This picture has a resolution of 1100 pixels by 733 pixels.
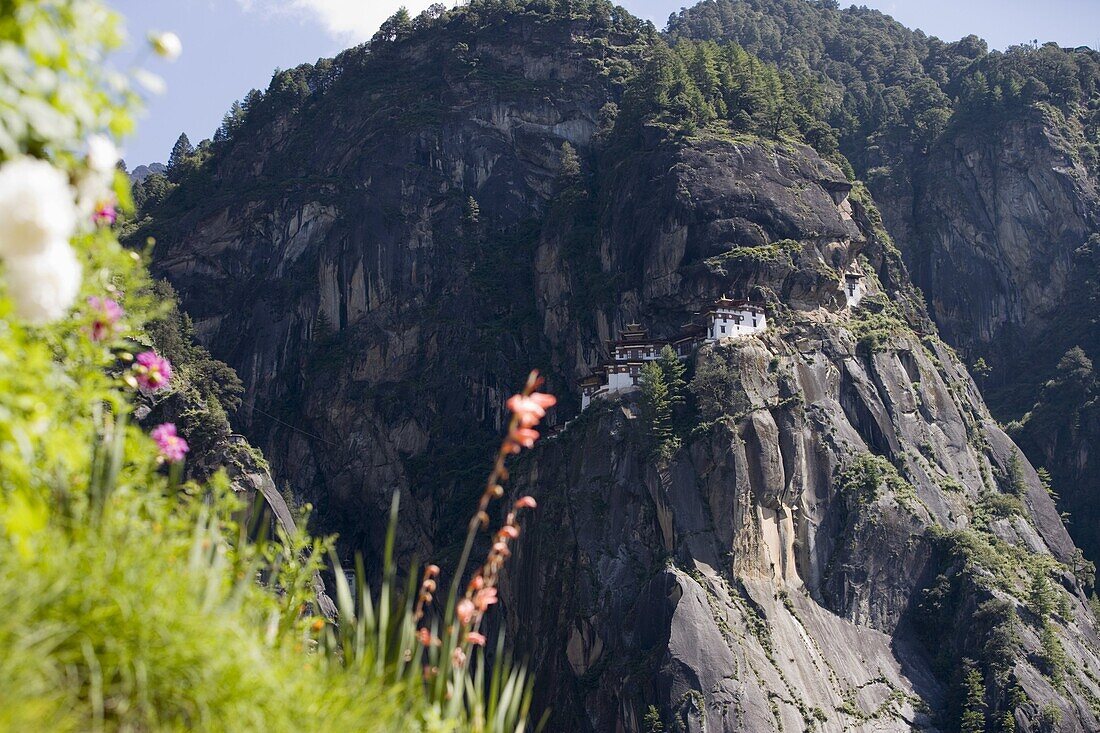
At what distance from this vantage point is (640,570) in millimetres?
66875

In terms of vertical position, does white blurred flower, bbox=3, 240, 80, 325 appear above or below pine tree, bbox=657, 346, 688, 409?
below

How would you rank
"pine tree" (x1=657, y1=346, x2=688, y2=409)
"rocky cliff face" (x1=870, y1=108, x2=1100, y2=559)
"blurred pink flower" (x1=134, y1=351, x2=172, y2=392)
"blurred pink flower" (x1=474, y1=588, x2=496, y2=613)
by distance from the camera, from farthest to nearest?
"rocky cliff face" (x1=870, y1=108, x2=1100, y2=559), "pine tree" (x1=657, y1=346, x2=688, y2=409), "blurred pink flower" (x1=134, y1=351, x2=172, y2=392), "blurred pink flower" (x1=474, y1=588, x2=496, y2=613)

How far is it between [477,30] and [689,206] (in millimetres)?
42028

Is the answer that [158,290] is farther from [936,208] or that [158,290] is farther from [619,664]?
[936,208]

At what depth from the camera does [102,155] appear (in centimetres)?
711

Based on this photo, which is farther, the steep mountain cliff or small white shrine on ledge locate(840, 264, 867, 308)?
small white shrine on ledge locate(840, 264, 867, 308)

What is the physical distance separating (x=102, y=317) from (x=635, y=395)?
6497cm

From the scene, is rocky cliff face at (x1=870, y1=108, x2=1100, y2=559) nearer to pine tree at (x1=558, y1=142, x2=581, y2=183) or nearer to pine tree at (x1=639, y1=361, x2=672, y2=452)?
pine tree at (x1=558, y1=142, x2=581, y2=183)

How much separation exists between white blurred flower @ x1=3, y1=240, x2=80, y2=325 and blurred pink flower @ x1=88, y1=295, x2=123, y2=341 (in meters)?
2.07

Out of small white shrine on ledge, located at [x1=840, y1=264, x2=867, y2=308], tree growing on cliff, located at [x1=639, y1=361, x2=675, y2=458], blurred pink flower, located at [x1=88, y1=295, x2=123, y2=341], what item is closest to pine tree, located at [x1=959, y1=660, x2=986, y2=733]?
tree growing on cliff, located at [x1=639, y1=361, x2=675, y2=458]

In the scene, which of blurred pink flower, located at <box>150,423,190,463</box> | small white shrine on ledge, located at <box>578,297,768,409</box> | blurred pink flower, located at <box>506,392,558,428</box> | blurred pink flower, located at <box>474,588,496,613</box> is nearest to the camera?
blurred pink flower, located at <box>506,392,558,428</box>

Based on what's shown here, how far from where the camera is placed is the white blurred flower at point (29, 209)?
240 inches

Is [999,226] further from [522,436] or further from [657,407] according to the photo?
[522,436]

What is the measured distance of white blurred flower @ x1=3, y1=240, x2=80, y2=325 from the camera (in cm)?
624
